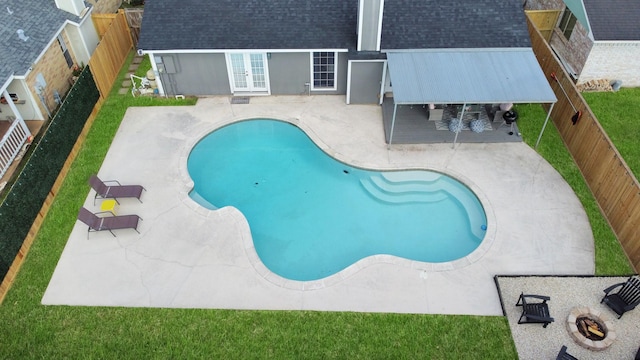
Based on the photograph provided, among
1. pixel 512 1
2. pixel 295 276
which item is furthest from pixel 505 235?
pixel 512 1

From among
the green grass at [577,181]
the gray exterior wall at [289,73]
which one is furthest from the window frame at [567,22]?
the gray exterior wall at [289,73]

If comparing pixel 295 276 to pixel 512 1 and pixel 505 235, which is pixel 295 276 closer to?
pixel 505 235

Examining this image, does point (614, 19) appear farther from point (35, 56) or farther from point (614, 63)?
point (35, 56)

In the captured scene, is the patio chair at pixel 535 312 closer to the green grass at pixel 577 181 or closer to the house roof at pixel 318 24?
the green grass at pixel 577 181

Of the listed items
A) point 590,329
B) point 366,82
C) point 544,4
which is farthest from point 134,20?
point 590,329

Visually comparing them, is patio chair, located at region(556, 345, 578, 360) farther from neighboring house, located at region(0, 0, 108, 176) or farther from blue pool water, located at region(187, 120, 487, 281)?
neighboring house, located at region(0, 0, 108, 176)

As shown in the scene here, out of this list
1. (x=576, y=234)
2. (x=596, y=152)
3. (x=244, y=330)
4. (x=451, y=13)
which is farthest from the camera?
(x=451, y=13)
